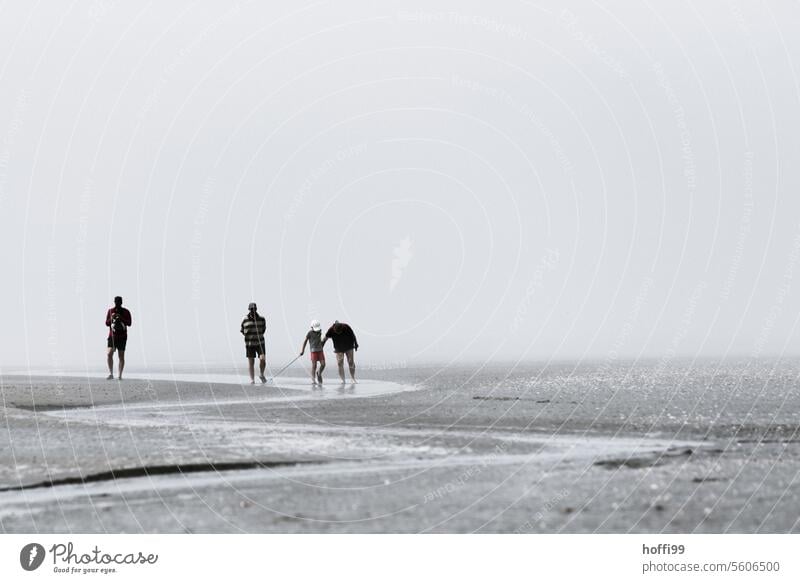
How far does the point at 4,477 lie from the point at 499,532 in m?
4.43

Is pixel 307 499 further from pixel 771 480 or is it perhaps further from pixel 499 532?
pixel 771 480

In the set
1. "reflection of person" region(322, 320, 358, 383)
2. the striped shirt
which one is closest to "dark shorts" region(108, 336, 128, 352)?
the striped shirt

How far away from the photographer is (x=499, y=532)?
6.88 m

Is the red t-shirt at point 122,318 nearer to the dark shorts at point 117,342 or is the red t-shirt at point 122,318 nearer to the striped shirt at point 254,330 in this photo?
the dark shorts at point 117,342

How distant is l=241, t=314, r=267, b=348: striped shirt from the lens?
2341 centimetres

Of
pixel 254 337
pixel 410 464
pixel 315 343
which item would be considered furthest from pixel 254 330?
pixel 410 464
